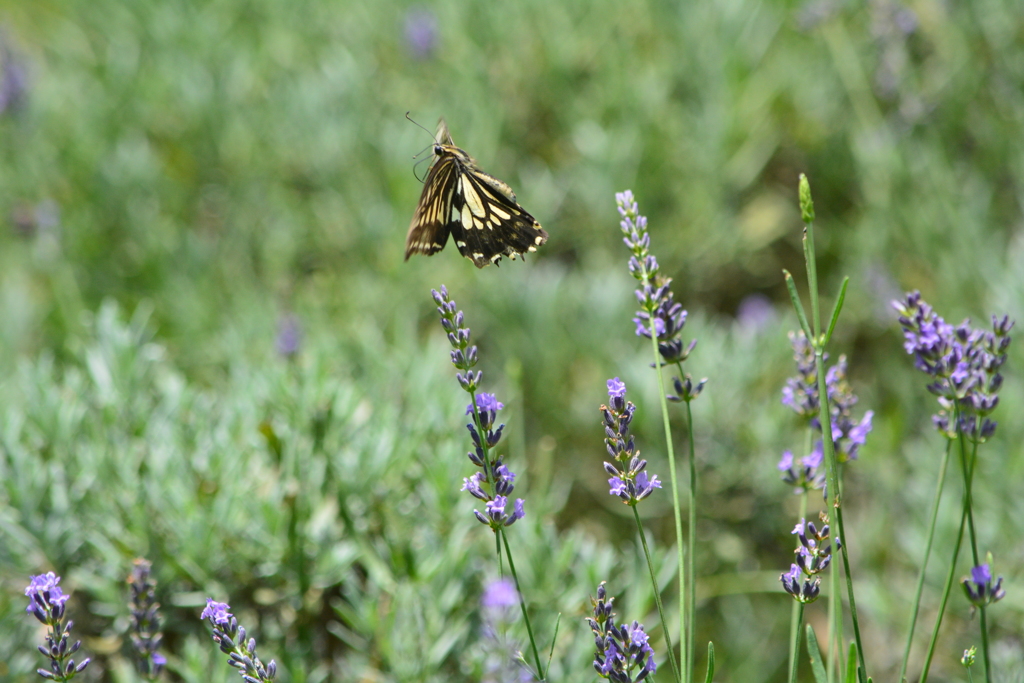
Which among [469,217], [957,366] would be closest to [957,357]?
[957,366]

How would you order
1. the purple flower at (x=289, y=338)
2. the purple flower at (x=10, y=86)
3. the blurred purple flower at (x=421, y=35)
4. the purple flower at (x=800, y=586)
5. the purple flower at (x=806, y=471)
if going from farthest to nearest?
the blurred purple flower at (x=421, y=35), the purple flower at (x=10, y=86), the purple flower at (x=289, y=338), the purple flower at (x=806, y=471), the purple flower at (x=800, y=586)

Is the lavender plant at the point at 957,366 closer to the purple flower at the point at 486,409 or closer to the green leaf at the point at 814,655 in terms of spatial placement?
the green leaf at the point at 814,655

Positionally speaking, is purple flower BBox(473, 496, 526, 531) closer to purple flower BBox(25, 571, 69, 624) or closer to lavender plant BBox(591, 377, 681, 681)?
lavender plant BBox(591, 377, 681, 681)

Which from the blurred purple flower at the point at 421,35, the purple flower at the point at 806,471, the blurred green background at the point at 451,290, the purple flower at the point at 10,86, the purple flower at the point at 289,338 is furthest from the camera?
the blurred purple flower at the point at 421,35

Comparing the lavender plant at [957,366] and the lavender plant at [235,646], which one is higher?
the lavender plant at [957,366]

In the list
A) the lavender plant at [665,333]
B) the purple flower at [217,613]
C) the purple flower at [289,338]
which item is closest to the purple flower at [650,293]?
the lavender plant at [665,333]

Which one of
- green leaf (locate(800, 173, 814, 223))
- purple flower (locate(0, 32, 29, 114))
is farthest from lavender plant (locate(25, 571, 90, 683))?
purple flower (locate(0, 32, 29, 114))

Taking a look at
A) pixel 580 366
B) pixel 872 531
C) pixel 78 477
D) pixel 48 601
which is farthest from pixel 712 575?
pixel 48 601
